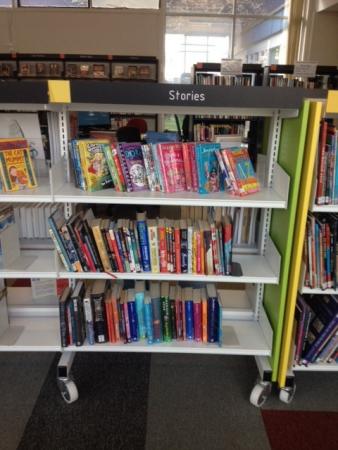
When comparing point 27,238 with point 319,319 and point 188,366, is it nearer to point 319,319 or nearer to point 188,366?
point 188,366

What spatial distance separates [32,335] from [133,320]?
0.53 metres

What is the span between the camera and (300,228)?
1.53 meters

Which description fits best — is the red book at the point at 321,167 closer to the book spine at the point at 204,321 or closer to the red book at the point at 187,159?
the red book at the point at 187,159

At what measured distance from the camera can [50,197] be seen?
1.54m

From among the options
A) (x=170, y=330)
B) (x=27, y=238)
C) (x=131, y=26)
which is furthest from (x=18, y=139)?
(x=131, y=26)

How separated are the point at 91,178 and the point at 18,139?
37 centimetres

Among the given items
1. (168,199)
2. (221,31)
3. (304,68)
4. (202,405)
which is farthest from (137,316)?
(221,31)

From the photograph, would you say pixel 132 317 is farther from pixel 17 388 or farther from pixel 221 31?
pixel 221 31

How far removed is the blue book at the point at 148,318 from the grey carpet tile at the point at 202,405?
0.93 feet

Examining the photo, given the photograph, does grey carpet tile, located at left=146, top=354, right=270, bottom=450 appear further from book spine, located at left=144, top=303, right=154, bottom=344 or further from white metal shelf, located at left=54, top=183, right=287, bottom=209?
white metal shelf, located at left=54, top=183, right=287, bottom=209

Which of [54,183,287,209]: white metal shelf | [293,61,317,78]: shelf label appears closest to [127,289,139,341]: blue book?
[54,183,287,209]: white metal shelf

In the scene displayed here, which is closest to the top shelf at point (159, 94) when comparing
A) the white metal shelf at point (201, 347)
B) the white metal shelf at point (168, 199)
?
the white metal shelf at point (168, 199)

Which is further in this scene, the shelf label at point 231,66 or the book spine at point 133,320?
the shelf label at point 231,66

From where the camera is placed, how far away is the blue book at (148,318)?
5.80 ft
